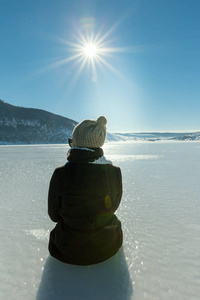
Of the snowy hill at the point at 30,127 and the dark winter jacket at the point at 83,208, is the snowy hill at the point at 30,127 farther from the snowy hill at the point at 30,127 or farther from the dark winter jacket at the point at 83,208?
the dark winter jacket at the point at 83,208

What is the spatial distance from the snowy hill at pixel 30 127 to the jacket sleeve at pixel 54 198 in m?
101

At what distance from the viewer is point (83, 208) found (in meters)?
1.83

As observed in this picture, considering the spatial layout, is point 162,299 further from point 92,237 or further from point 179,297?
point 92,237

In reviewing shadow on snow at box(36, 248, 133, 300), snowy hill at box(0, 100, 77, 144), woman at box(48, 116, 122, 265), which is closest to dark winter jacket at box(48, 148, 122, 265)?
woman at box(48, 116, 122, 265)

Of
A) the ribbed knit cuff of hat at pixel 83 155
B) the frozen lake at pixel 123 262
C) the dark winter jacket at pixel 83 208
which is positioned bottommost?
the frozen lake at pixel 123 262

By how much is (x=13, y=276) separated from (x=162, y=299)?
152cm

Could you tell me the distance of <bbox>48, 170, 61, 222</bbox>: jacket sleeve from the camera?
1859mm

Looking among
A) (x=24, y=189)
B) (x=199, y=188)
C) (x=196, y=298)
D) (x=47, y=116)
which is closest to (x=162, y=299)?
(x=196, y=298)

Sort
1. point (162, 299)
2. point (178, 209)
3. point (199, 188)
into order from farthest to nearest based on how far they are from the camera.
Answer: point (199, 188) < point (178, 209) < point (162, 299)

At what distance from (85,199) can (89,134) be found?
643mm

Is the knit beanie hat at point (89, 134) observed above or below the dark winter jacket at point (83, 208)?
above

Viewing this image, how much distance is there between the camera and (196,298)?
1.68 metres

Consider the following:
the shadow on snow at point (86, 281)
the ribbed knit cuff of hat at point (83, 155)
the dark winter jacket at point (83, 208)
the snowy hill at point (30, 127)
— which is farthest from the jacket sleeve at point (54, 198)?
the snowy hill at point (30, 127)

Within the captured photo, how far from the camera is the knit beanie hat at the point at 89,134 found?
1881mm
